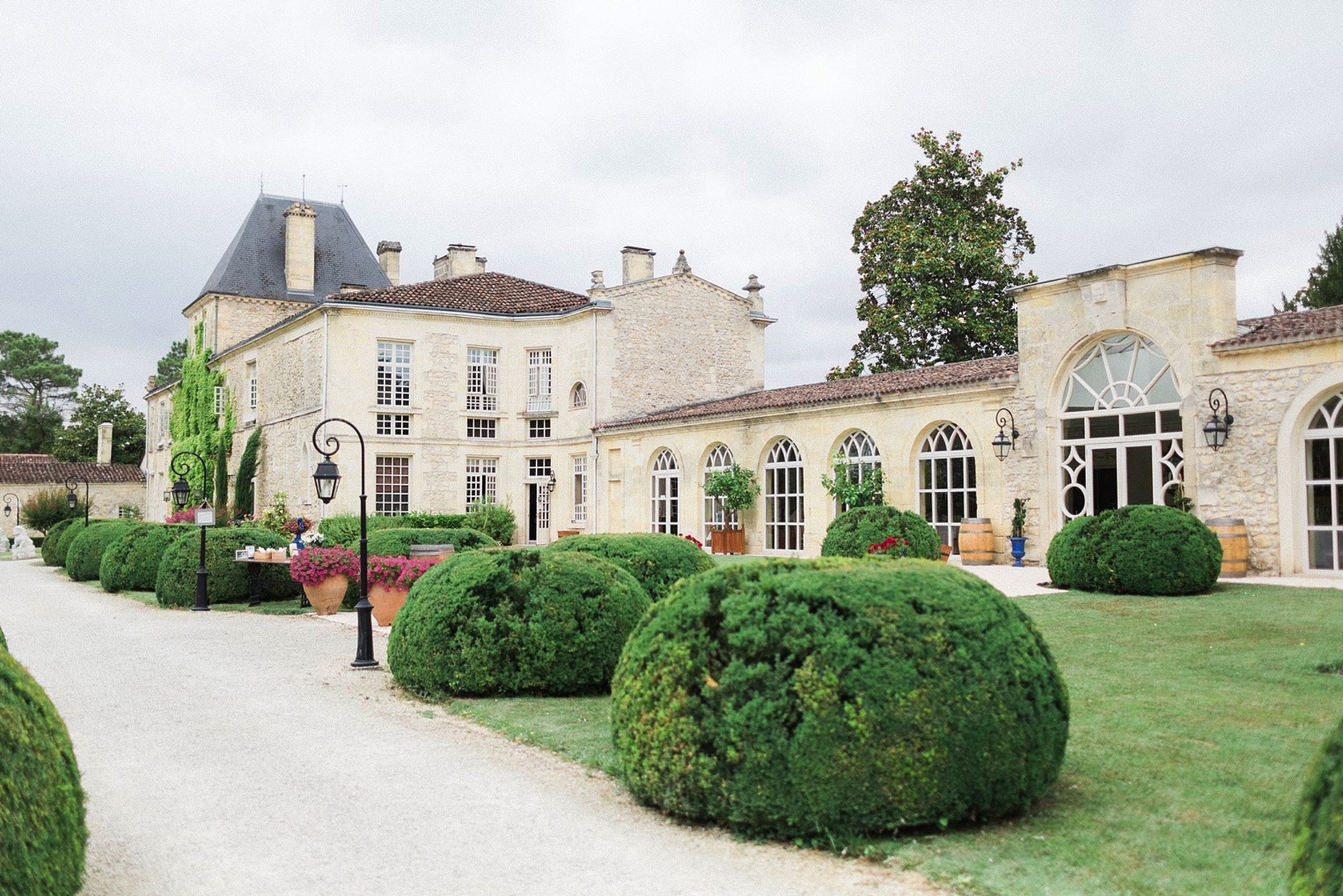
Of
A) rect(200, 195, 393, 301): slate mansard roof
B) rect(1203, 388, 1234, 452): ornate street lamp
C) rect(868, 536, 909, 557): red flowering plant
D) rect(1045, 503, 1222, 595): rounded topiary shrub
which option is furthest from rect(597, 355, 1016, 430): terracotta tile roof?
rect(200, 195, 393, 301): slate mansard roof

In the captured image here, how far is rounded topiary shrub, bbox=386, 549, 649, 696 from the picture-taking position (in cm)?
793

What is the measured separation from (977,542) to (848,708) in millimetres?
14726

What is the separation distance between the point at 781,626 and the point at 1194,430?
13.2 metres

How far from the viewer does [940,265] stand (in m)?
30.1

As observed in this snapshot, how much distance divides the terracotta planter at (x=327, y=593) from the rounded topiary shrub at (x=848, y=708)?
35.1 ft

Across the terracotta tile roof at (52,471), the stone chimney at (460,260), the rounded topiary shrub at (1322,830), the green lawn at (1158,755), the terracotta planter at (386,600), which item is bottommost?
the green lawn at (1158,755)

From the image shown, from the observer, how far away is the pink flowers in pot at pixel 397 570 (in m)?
12.8

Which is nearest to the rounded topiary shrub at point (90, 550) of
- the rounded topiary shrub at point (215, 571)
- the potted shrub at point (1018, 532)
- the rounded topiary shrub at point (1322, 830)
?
the rounded topiary shrub at point (215, 571)

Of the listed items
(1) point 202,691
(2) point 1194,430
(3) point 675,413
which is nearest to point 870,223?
(3) point 675,413

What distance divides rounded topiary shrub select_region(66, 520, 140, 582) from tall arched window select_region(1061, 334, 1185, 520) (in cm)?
1813

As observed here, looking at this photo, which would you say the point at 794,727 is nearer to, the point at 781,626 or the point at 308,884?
the point at 781,626

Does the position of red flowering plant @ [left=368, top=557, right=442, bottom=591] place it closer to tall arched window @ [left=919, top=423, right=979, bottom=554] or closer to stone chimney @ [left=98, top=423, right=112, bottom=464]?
tall arched window @ [left=919, top=423, right=979, bottom=554]

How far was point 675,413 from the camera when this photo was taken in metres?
27.9

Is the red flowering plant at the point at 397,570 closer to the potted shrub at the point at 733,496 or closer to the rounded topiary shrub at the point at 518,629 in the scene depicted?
the rounded topiary shrub at the point at 518,629
